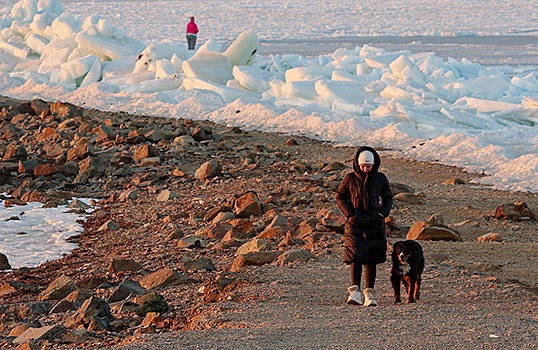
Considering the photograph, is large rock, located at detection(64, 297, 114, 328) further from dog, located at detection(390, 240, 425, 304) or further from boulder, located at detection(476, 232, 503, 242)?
boulder, located at detection(476, 232, 503, 242)

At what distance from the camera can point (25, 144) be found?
1285cm

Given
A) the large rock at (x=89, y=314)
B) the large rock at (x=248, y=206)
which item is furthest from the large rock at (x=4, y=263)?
the large rock at (x=89, y=314)

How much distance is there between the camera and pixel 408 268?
5.20 metres

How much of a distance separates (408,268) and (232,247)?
2.43 m

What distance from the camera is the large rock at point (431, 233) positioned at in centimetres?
724

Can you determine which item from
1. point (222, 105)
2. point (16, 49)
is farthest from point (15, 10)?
point (222, 105)

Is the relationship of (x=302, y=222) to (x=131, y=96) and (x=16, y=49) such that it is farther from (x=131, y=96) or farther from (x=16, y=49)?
(x=16, y=49)

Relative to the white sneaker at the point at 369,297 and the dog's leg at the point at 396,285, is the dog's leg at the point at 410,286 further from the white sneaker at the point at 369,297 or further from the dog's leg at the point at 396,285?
the white sneaker at the point at 369,297

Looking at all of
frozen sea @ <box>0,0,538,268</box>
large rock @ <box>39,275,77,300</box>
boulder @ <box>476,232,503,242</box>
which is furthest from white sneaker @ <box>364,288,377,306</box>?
frozen sea @ <box>0,0,538,268</box>

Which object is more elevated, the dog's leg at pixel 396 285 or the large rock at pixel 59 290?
the dog's leg at pixel 396 285

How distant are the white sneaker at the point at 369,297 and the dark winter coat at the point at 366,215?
0.57 ft

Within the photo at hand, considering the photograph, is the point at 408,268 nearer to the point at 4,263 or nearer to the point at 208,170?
the point at 4,263

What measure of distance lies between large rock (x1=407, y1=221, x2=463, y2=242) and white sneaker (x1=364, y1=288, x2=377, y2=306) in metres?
2.03

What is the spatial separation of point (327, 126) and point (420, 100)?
180cm
